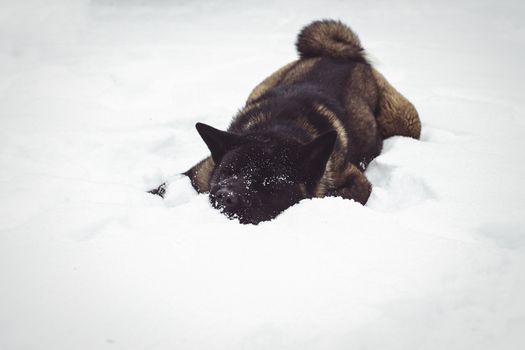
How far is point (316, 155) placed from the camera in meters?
2.86

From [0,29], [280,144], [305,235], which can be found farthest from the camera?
[0,29]

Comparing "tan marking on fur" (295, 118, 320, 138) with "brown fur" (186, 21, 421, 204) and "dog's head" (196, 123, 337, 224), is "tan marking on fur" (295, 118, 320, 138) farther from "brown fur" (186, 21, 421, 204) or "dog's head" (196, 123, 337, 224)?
"dog's head" (196, 123, 337, 224)

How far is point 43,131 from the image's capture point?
13.1 ft

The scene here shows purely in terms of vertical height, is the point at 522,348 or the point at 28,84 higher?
the point at 522,348

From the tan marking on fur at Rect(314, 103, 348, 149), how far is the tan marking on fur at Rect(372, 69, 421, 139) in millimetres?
923

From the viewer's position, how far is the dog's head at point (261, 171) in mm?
2555

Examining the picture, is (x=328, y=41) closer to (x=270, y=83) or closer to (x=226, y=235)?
(x=270, y=83)

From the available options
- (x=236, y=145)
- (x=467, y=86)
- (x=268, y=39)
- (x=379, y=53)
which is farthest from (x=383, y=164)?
(x=268, y=39)

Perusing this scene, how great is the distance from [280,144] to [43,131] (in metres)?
2.55

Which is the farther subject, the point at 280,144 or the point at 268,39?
the point at 268,39

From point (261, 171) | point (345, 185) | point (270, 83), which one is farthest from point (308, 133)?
point (270, 83)

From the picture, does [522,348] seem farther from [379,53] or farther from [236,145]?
[379,53]

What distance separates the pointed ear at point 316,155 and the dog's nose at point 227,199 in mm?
626

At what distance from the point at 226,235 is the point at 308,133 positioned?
1505 mm
